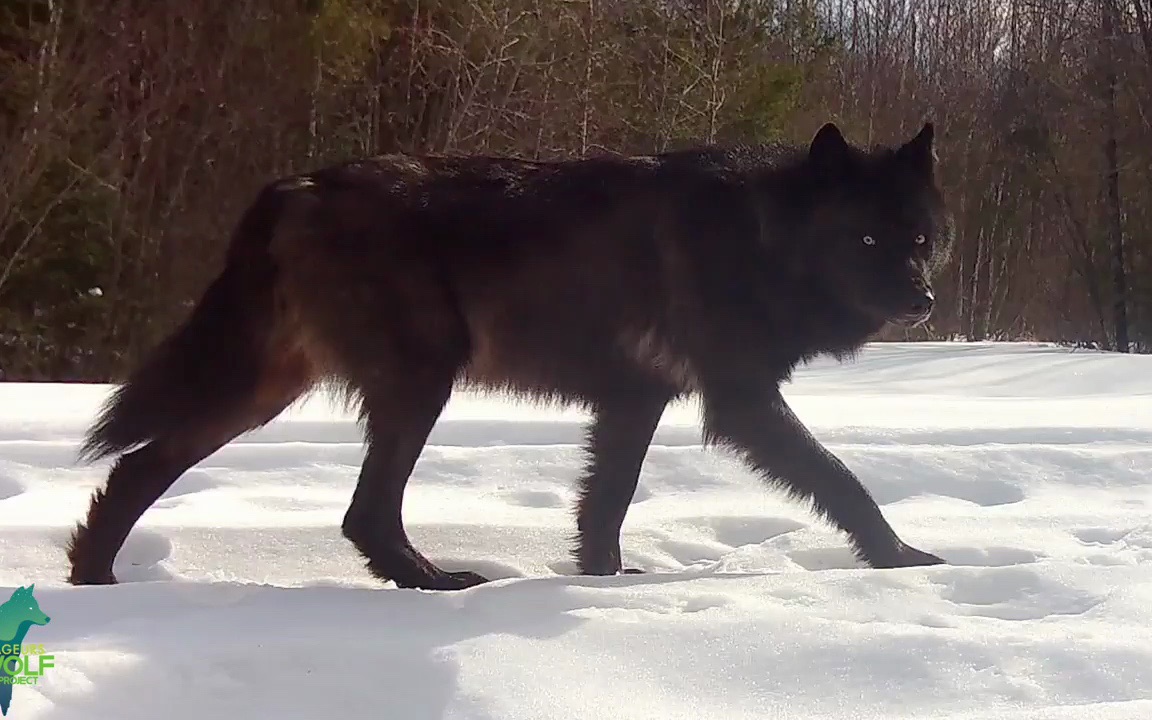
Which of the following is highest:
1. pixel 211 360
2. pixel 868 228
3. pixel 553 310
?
pixel 868 228

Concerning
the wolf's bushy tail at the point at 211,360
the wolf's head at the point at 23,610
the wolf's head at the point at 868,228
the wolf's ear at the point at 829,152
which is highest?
the wolf's ear at the point at 829,152

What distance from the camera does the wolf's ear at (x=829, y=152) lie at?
12.2 ft

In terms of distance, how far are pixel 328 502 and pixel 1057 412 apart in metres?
3.99

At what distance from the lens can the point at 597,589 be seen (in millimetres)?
2787

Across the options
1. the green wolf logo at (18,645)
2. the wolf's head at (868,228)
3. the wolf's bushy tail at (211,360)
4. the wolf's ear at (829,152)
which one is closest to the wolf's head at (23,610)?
the green wolf logo at (18,645)

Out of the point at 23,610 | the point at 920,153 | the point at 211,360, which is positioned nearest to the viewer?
the point at 23,610

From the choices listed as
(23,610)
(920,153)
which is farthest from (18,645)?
(920,153)

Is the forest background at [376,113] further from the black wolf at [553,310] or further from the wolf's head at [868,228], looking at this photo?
the black wolf at [553,310]

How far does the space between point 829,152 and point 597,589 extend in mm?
1874

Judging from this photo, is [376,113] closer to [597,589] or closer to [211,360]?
[211,360]

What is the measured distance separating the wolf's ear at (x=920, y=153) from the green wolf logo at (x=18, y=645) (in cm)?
311

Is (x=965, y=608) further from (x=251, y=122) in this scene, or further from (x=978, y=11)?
(x=978, y=11)

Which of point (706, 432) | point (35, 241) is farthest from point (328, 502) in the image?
point (35, 241)

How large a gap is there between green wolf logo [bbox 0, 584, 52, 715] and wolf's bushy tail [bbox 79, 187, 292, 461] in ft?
2.55
